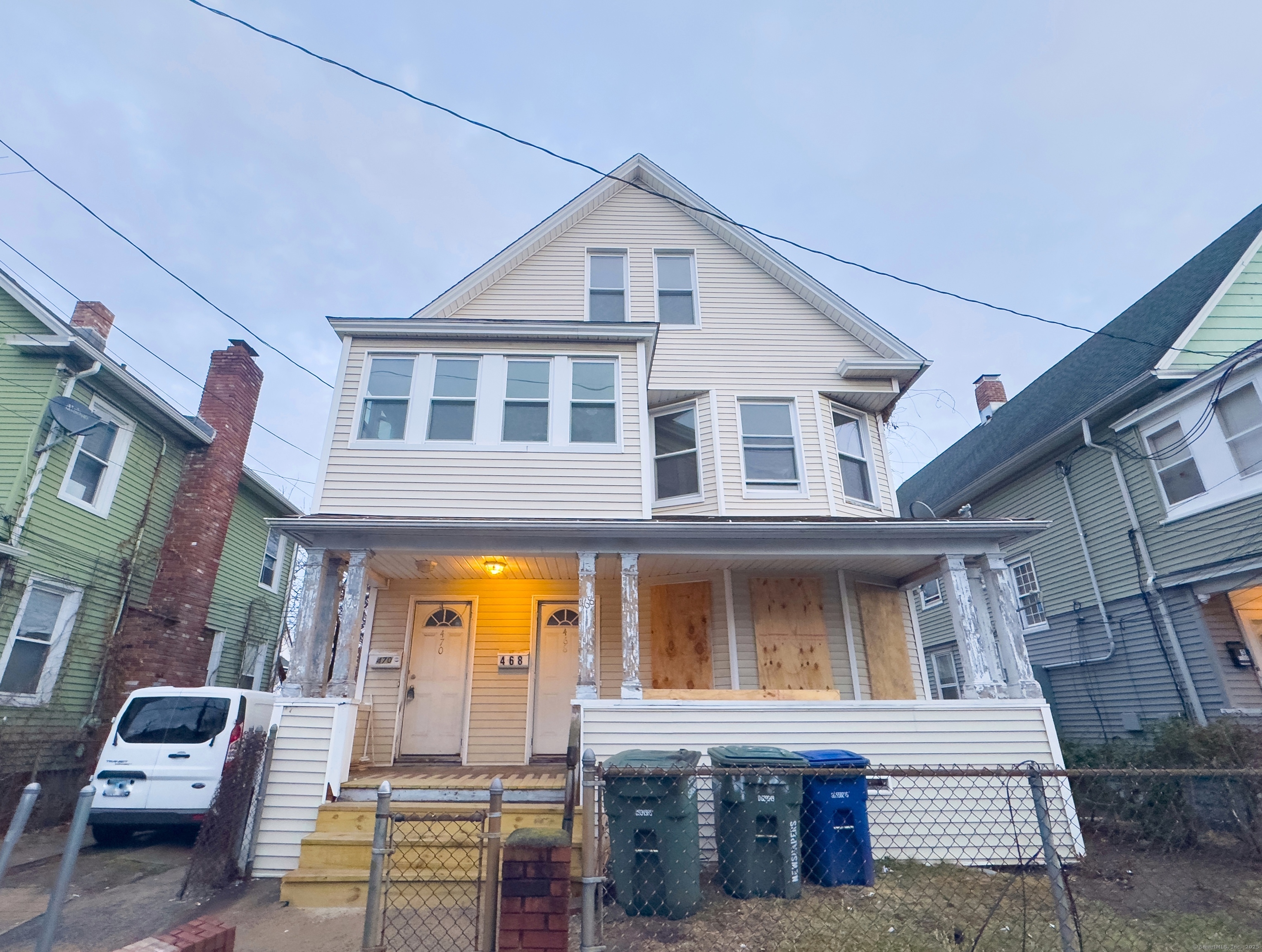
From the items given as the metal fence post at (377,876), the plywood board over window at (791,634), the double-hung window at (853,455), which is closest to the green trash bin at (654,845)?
the metal fence post at (377,876)

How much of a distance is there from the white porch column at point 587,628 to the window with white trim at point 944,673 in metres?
11.6

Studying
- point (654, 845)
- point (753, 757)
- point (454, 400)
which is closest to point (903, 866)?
point (753, 757)

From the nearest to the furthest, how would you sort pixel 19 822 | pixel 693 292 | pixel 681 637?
pixel 19 822
pixel 681 637
pixel 693 292

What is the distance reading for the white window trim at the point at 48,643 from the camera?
898 centimetres

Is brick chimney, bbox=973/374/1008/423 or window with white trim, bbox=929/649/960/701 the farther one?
brick chimney, bbox=973/374/1008/423

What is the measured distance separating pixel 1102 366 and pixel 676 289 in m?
8.49

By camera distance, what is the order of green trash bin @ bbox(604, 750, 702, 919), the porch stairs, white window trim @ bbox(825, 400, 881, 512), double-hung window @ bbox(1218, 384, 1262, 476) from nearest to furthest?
green trash bin @ bbox(604, 750, 702, 919), the porch stairs, double-hung window @ bbox(1218, 384, 1262, 476), white window trim @ bbox(825, 400, 881, 512)

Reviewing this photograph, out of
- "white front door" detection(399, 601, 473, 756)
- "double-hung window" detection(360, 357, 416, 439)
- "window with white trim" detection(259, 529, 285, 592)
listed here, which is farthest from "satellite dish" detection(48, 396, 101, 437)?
"white front door" detection(399, 601, 473, 756)

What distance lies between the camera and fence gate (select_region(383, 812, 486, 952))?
4.31 metres

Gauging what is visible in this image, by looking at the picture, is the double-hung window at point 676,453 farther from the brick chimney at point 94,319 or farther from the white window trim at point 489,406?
the brick chimney at point 94,319

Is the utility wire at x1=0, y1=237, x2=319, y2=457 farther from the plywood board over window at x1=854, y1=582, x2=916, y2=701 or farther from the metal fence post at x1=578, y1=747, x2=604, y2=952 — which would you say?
the plywood board over window at x1=854, y1=582, x2=916, y2=701

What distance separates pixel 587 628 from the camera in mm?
6969

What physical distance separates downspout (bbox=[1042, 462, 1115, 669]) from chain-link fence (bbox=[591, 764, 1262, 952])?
4492 mm

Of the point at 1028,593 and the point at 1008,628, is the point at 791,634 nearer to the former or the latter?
the point at 1008,628
